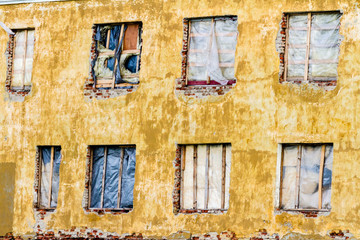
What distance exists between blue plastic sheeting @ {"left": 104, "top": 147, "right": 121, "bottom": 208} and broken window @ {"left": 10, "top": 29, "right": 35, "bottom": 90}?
3.45 m

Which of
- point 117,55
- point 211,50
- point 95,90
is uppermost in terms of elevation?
point 211,50

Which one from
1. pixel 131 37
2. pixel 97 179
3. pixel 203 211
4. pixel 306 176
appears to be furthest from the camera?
pixel 131 37

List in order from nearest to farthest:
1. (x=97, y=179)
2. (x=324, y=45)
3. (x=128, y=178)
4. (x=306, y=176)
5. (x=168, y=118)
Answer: (x=306, y=176) < (x=324, y=45) < (x=168, y=118) < (x=128, y=178) < (x=97, y=179)

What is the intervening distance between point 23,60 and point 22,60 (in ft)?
0.11

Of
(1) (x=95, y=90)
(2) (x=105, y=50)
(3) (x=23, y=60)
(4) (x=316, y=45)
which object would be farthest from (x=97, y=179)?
(4) (x=316, y=45)

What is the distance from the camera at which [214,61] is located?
27656 millimetres

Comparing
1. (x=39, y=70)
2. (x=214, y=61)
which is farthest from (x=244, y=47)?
(x=39, y=70)

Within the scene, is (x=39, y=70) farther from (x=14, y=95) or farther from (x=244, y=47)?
(x=244, y=47)

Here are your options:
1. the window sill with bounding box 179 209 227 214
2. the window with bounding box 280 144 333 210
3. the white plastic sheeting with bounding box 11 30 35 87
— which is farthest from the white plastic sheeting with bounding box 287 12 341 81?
the white plastic sheeting with bounding box 11 30 35 87

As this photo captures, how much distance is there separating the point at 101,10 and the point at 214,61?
3.66 m

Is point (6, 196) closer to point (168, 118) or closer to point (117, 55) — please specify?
point (117, 55)

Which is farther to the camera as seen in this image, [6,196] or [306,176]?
[6,196]

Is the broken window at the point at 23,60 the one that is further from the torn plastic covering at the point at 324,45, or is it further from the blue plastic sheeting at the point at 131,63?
the torn plastic covering at the point at 324,45

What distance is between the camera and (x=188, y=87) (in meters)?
27.7
